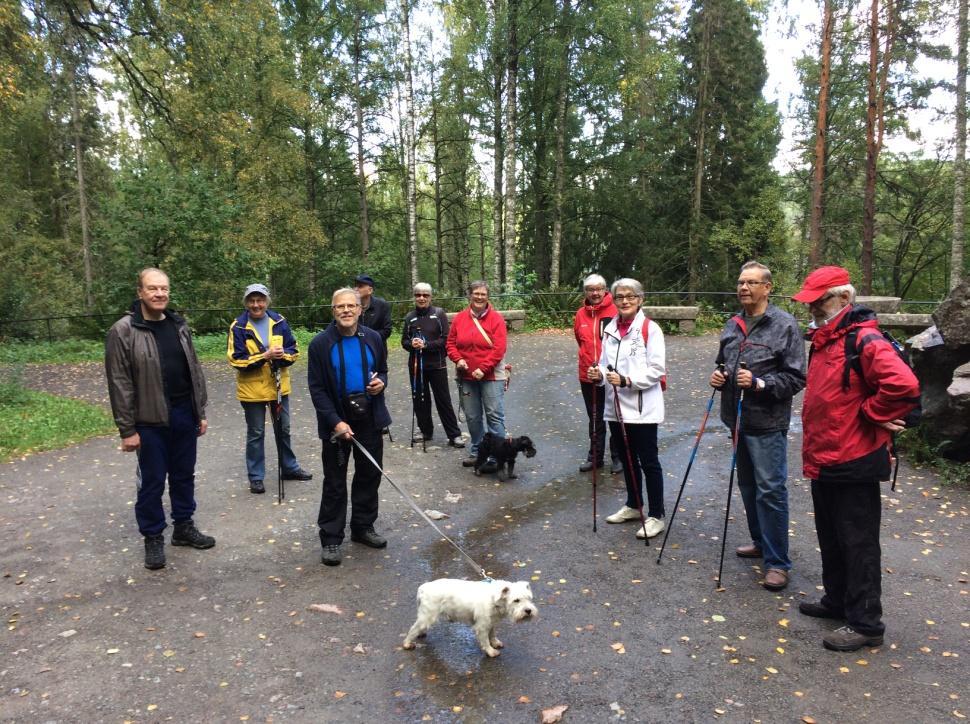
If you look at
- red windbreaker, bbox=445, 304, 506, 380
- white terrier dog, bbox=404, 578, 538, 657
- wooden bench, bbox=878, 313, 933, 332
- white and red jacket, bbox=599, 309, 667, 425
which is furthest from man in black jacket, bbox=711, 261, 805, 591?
wooden bench, bbox=878, 313, 933, 332

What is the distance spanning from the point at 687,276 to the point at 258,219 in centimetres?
1638

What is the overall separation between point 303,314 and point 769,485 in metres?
16.5

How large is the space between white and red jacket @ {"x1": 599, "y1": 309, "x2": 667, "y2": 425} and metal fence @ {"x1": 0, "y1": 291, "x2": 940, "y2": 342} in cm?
1226

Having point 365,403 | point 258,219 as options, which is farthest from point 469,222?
point 365,403

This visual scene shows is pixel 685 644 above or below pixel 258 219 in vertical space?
below

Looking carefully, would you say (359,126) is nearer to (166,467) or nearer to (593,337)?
(593,337)

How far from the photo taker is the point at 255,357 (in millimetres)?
6059

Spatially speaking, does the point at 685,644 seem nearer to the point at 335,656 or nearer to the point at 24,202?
the point at 335,656

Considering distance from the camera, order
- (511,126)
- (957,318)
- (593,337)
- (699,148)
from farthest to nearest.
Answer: (699,148)
(511,126)
(957,318)
(593,337)

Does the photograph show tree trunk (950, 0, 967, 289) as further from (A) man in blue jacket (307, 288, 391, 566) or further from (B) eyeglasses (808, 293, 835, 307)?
(A) man in blue jacket (307, 288, 391, 566)

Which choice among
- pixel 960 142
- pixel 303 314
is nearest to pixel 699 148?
pixel 960 142

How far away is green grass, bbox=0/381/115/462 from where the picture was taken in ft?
26.2

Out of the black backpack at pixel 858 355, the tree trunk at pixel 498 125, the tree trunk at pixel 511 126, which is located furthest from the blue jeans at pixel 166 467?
the tree trunk at pixel 498 125

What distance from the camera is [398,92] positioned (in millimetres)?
28438
